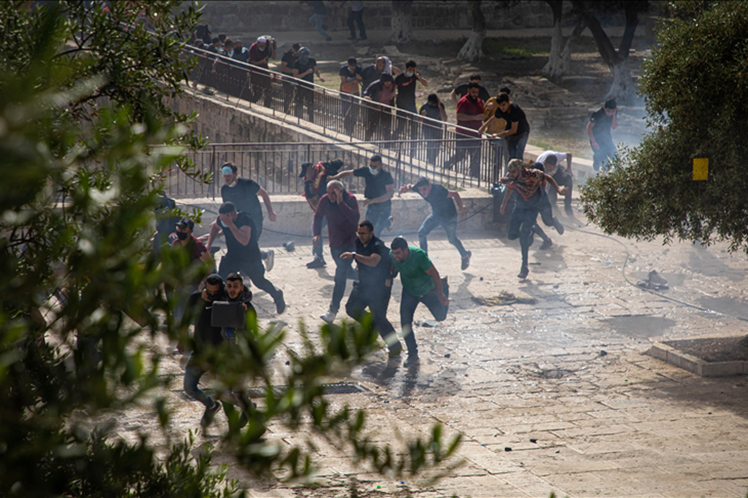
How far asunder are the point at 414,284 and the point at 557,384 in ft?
6.48

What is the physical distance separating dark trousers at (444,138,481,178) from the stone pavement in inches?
92.2

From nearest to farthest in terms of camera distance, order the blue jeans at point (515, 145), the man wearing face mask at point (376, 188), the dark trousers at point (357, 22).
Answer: the man wearing face mask at point (376, 188)
the blue jeans at point (515, 145)
the dark trousers at point (357, 22)

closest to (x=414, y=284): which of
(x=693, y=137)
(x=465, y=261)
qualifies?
(x=693, y=137)

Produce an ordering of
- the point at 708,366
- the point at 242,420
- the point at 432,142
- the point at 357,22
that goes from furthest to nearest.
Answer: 1. the point at 357,22
2. the point at 432,142
3. the point at 708,366
4. the point at 242,420

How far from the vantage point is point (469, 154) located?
55.0ft

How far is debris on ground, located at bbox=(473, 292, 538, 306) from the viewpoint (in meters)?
12.0

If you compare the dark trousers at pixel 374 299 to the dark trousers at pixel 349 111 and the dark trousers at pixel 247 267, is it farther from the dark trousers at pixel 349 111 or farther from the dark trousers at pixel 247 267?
the dark trousers at pixel 349 111

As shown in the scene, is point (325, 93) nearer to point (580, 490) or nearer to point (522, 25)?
point (580, 490)

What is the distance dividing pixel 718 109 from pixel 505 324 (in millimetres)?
3842

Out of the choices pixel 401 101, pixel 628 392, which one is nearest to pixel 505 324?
pixel 628 392

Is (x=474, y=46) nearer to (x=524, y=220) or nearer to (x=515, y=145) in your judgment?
(x=515, y=145)

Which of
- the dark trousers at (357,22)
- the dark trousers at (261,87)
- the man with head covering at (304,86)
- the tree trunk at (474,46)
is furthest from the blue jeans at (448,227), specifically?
the dark trousers at (357,22)

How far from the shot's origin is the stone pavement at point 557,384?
6.73m

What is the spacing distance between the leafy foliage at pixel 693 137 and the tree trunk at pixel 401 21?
1153 inches
